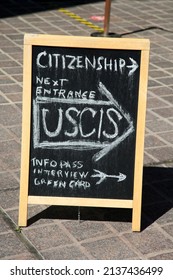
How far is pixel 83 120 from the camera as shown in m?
5.41

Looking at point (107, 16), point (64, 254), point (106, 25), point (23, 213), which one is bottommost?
point (64, 254)

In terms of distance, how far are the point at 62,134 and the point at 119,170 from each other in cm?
52

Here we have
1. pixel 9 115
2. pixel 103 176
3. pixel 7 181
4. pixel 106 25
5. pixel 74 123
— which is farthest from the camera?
pixel 106 25

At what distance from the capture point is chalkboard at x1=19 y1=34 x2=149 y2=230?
528 centimetres

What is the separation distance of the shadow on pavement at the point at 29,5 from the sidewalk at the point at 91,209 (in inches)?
41.9

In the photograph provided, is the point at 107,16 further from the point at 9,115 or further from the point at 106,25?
the point at 9,115

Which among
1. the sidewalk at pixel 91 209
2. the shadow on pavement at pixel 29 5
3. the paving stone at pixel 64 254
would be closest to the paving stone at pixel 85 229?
the sidewalk at pixel 91 209

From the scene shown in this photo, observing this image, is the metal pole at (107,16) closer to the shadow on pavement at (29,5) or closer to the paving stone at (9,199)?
the shadow on pavement at (29,5)

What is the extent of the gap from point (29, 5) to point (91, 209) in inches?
287

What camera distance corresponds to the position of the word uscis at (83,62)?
5.28 m

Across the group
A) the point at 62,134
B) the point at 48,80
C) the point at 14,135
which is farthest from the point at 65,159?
the point at 14,135

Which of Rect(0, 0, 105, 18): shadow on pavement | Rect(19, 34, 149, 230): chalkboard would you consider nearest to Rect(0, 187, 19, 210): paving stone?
Rect(19, 34, 149, 230): chalkboard

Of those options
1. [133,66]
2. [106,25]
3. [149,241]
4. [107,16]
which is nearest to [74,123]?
[133,66]

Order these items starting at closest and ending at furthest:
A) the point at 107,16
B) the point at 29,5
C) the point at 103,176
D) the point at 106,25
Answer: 1. the point at 103,176
2. the point at 107,16
3. the point at 106,25
4. the point at 29,5
